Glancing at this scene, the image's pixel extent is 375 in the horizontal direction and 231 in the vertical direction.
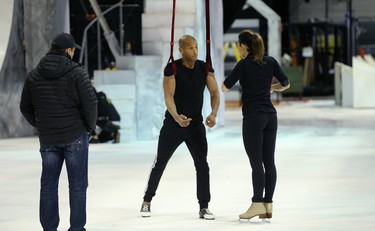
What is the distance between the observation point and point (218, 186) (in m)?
9.39

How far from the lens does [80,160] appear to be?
20.2 ft

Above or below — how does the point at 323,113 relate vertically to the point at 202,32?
below

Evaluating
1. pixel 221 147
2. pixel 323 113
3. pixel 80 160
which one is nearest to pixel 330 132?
pixel 221 147

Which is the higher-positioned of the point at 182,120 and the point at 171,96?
the point at 171,96

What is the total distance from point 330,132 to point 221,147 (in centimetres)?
318

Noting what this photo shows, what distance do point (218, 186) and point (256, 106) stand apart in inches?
98.2

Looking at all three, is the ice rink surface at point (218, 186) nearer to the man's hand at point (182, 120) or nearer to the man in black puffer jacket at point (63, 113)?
the man's hand at point (182, 120)

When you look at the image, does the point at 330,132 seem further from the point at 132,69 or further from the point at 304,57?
the point at 304,57

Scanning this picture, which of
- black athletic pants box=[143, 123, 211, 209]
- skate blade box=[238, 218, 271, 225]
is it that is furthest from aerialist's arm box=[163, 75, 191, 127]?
skate blade box=[238, 218, 271, 225]

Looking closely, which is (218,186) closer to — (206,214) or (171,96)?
(206,214)

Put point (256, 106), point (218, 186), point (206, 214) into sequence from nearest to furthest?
point (256, 106) < point (206, 214) < point (218, 186)

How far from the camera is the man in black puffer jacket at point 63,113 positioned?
240 inches

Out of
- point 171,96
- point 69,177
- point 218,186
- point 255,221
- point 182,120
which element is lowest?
point 218,186

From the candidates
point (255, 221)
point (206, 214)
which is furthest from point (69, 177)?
point (255, 221)
